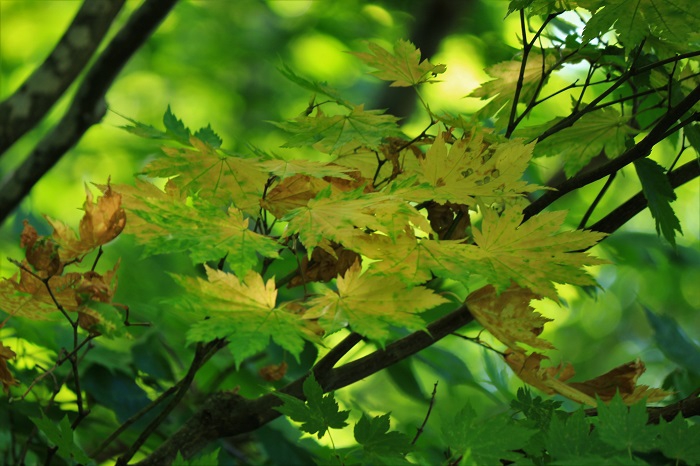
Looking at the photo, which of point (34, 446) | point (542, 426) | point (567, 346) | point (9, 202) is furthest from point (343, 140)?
point (567, 346)

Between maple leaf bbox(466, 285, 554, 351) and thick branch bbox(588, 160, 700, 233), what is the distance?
116mm

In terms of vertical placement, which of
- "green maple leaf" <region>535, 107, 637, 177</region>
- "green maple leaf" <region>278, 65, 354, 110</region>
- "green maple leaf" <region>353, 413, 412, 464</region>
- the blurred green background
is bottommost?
"green maple leaf" <region>353, 413, 412, 464</region>

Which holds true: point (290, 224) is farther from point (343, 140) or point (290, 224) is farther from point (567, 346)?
point (567, 346)

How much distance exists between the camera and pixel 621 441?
42 cm

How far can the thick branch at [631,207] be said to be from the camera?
25.0 inches

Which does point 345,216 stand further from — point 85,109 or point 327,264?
point 85,109

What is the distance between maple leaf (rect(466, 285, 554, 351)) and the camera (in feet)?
1.81

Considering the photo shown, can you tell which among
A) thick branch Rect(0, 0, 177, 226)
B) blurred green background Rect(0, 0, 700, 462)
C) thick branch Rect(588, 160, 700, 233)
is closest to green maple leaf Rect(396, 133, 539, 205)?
thick branch Rect(588, 160, 700, 233)

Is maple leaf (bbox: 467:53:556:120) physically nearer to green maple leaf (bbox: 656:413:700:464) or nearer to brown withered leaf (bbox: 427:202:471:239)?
brown withered leaf (bbox: 427:202:471:239)

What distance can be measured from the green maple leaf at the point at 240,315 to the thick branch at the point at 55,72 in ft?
2.32

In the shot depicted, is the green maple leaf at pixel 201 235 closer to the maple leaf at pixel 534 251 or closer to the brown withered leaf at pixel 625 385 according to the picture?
the maple leaf at pixel 534 251

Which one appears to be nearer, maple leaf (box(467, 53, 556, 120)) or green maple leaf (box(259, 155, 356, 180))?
green maple leaf (box(259, 155, 356, 180))

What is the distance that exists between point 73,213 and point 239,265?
12.6 ft

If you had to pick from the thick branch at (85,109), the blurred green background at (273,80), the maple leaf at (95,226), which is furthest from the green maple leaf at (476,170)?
the blurred green background at (273,80)
